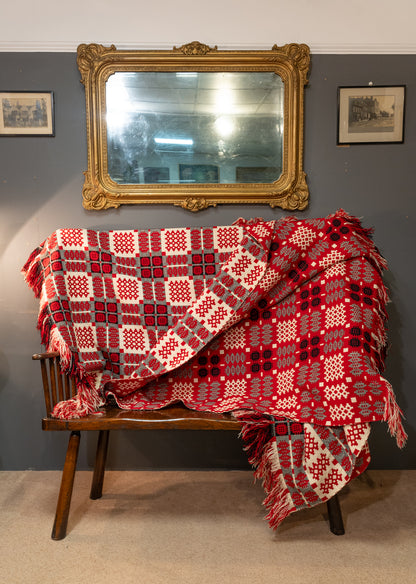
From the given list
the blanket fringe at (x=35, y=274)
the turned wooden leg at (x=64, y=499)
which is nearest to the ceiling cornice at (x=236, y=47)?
the blanket fringe at (x=35, y=274)

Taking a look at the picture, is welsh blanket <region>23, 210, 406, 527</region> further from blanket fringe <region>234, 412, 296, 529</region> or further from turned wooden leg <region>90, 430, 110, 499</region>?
turned wooden leg <region>90, 430, 110, 499</region>

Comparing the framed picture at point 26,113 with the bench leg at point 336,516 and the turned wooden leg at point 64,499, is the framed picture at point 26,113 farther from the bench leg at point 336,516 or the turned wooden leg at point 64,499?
the bench leg at point 336,516

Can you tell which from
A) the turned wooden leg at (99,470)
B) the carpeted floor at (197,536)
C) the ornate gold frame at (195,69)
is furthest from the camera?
the ornate gold frame at (195,69)

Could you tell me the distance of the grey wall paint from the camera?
2348mm

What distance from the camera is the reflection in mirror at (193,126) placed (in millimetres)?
2332

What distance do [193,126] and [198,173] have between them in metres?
0.22

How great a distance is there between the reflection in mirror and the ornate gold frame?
0.10 ft

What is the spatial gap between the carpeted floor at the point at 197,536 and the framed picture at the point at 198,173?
4.66 feet

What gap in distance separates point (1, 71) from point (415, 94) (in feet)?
6.41

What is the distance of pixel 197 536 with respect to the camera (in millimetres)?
1843

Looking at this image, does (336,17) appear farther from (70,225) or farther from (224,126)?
(70,225)

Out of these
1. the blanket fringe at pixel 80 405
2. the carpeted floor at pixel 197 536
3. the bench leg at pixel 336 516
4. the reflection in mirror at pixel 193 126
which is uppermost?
the reflection in mirror at pixel 193 126

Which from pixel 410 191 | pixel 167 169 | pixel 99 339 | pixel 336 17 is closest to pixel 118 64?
pixel 167 169

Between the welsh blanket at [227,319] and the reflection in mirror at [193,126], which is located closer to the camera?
the welsh blanket at [227,319]
